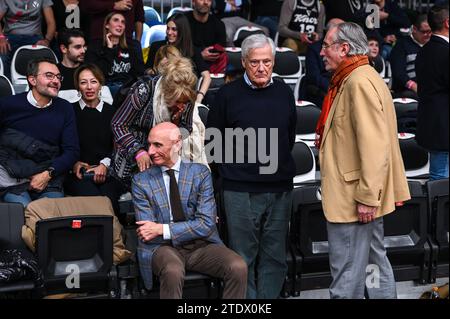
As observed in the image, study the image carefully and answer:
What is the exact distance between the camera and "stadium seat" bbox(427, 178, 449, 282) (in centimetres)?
580

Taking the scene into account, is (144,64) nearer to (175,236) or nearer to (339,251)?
(175,236)

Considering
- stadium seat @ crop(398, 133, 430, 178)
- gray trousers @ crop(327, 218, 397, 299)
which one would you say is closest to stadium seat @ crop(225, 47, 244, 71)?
stadium seat @ crop(398, 133, 430, 178)

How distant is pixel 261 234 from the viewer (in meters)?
5.38

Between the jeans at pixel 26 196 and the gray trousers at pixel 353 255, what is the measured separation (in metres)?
1.91

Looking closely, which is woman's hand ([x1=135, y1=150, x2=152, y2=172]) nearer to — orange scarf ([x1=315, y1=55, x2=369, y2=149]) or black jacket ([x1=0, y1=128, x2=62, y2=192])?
black jacket ([x1=0, y1=128, x2=62, y2=192])

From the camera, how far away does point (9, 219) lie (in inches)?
205

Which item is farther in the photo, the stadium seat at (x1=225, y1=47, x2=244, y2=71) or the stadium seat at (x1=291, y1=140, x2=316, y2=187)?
the stadium seat at (x1=225, y1=47, x2=244, y2=71)

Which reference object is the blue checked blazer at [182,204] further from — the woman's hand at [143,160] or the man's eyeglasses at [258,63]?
the man's eyeglasses at [258,63]

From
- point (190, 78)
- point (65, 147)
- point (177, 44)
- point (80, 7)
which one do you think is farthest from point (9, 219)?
point (80, 7)

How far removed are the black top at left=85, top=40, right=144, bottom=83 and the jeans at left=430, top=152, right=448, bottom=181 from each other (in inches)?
102

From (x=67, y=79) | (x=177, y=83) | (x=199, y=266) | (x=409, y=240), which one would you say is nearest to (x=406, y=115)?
(x=409, y=240)

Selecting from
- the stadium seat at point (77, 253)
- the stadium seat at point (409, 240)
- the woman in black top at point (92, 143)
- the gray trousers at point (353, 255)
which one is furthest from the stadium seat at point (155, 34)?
the gray trousers at point (353, 255)

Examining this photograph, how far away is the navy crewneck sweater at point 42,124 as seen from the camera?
588 centimetres

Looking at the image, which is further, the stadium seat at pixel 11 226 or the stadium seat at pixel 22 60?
the stadium seat at pixel 22 60
